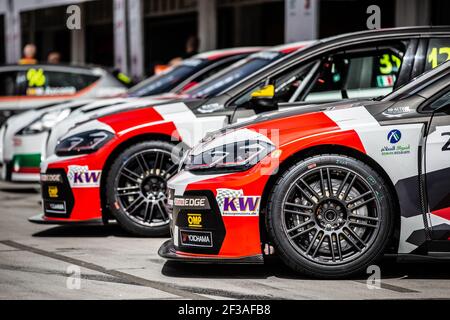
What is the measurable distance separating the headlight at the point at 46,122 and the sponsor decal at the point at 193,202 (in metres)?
5.61

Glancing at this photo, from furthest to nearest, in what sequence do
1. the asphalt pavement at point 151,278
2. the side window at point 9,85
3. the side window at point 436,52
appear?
the side window at point 9,85 < the side window at point 436,52 < the asphalt pavement at point 151,278

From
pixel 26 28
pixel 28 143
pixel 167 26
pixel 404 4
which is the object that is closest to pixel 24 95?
pixel 28 143

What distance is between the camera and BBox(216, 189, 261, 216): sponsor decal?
5.86 m

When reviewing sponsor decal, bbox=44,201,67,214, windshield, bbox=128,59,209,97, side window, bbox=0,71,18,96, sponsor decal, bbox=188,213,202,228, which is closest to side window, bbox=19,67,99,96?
side window, bbox=0,71,18,96

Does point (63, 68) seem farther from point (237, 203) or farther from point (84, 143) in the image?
point (237, 203)

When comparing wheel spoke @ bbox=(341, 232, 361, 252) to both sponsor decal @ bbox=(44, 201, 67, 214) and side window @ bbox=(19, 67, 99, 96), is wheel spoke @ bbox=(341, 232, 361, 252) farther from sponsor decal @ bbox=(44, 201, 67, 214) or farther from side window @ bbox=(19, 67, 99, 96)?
side window @ bbox=(19, 67, 99, 96)

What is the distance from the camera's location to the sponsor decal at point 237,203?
5.86 metres

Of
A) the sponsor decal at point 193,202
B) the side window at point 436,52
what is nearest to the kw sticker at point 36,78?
the side window at point 436,52

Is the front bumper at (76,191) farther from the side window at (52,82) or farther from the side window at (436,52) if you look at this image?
the side window at (52,82)

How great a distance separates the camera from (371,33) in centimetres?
769

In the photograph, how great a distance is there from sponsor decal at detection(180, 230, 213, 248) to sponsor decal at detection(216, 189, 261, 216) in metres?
0.19

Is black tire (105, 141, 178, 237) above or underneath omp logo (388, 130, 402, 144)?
underneath

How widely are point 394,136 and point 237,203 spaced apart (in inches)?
39.7

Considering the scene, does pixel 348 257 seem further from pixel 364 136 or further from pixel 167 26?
pixel 167 26
